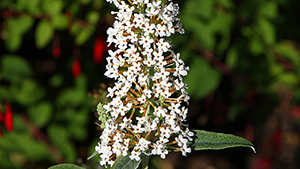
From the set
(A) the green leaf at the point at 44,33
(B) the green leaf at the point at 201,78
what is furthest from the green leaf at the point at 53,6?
(B) the green leaf at the point at 201,78

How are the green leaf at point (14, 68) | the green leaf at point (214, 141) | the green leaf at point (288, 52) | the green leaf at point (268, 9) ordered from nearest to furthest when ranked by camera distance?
1. the green leaf at point (214, 141)
2. the green leaf at point (268, 9)
3. the green leaf at point (288, 52)
4. the green leaf at point (14, 68)

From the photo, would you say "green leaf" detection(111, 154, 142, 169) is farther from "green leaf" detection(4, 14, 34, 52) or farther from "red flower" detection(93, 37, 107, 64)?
"green leaf" detection(4, 14, 34, 52)

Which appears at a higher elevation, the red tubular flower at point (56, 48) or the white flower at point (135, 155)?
the red tubular flower at point (56, 48)

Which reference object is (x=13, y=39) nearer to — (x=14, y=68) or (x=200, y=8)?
(x=14, y=68)

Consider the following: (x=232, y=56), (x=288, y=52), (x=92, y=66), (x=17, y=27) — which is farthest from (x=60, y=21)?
(x=288, y=52)

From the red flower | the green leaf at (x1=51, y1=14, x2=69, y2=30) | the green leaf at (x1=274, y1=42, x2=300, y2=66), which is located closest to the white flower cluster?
the red flower

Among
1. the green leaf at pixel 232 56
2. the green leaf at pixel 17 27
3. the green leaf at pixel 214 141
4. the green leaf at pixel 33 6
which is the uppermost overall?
the green leaf at pixel 33 6

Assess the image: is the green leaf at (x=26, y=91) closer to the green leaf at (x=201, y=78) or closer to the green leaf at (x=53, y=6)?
the green leaf at (x=53, y=6)
